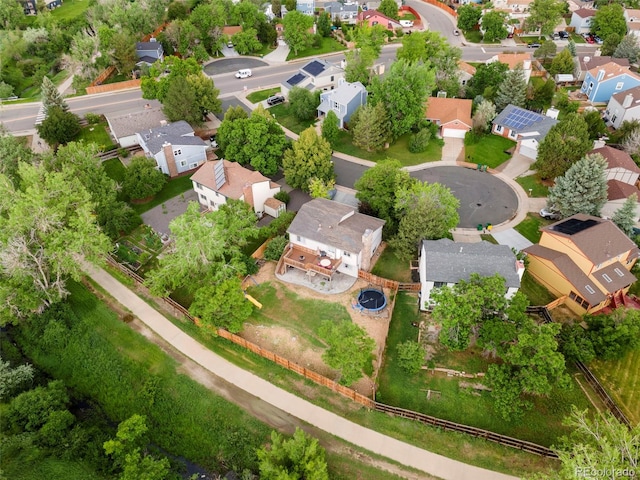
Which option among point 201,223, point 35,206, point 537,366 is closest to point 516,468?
point 537,366

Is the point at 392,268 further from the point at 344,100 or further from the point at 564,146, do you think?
the point at 344,100

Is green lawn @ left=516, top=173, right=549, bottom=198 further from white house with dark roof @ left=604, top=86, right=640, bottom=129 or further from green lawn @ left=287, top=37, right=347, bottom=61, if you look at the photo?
green lawn @ left=287, top=37, right=347, bottom=61

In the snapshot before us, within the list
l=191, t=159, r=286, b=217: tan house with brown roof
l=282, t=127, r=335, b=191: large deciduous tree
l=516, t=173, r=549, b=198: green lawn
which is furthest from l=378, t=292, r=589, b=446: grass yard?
l=516, t=173, r=549, b=198: green lawn

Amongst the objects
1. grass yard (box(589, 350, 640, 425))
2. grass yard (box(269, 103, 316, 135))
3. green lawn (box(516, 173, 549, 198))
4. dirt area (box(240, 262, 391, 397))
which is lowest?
grass yard (box(589, 350, 640, 425))

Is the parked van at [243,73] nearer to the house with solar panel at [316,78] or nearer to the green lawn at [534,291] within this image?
the house with solar panel at [316,78]

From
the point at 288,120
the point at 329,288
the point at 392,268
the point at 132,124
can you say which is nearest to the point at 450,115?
the point at 288,120

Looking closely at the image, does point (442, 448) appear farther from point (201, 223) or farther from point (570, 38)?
point (570, 38)
